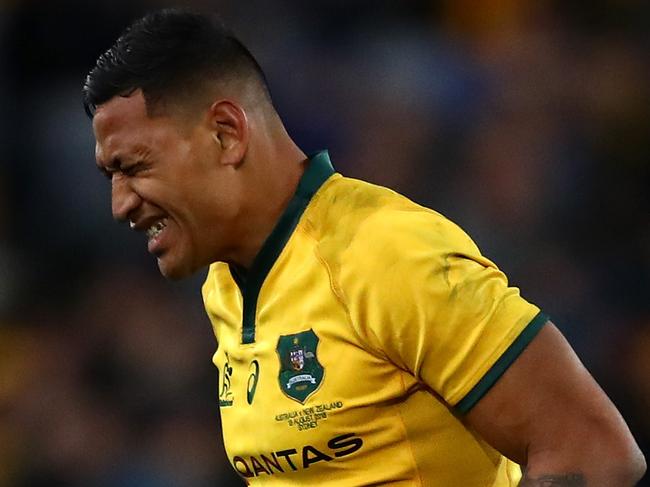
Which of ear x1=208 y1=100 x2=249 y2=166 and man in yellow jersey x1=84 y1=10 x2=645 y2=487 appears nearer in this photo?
man in yellow jersey x1=84 y1=10 x2=645 y2=487

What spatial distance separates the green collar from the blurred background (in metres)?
2.67

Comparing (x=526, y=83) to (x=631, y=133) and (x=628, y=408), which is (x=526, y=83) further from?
(x=628, y=408)

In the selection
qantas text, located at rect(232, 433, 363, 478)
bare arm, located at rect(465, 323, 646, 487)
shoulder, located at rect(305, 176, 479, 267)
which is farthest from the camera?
qantas text, located at rect(232, 433, 363, 478)

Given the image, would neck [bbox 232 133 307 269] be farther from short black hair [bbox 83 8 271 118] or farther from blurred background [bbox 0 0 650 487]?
blurred background [bbox 0 0 650 487]

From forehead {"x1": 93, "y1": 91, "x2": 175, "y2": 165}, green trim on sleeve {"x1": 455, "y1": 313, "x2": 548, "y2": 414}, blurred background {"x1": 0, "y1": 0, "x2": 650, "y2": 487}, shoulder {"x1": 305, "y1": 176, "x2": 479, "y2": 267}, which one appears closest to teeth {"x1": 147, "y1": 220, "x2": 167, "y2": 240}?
forehead {"x1": 93, "y1": 91, "x2": 175, "y2": 165}

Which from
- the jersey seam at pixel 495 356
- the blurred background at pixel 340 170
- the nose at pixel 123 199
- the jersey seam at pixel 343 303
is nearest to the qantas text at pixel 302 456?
the jersey seam at pixel 343 303

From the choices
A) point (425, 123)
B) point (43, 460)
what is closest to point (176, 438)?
point (43, 460)

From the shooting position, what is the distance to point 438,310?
2305 millimetres

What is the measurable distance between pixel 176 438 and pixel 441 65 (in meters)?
2.08

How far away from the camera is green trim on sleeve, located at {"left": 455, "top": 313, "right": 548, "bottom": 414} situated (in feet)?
7.50

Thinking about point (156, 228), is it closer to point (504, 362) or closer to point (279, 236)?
point (279, 236)

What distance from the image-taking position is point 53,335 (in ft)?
19.1

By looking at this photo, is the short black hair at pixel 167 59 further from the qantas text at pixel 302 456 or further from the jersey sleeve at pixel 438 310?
the qantas text at pixel 302 456

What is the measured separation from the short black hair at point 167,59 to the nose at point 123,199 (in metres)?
0.16
